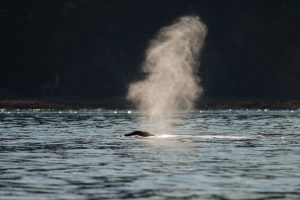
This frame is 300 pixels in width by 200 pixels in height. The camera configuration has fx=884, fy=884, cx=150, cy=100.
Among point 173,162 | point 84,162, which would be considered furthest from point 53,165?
point 173,162

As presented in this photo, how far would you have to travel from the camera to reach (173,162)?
50.7 meters

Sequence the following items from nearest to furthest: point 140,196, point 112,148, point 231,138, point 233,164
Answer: point 140,196 < point 233,164 < point 112,148 < point 231,138

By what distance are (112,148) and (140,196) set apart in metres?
31.0

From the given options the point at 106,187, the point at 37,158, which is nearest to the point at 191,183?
the point at 106,187

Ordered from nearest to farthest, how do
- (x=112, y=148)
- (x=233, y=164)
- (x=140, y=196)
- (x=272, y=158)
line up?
(x=140, y=196)
(x=233, y=164)
(x=272, y=158)
(x=112, y=148)

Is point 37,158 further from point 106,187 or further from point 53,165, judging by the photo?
point 106,187

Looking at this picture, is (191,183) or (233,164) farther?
(233,164)

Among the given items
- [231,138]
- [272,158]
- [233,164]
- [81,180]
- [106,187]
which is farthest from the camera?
[231,138]

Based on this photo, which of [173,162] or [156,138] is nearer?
[173,162]

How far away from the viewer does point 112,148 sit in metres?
65.8

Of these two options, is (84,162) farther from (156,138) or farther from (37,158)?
(156,138)

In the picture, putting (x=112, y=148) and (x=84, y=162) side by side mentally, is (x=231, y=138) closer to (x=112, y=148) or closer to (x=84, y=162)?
(x=112, y=148)

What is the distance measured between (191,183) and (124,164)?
11.3 m

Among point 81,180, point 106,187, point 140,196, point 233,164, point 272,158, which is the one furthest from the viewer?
point 272,158
